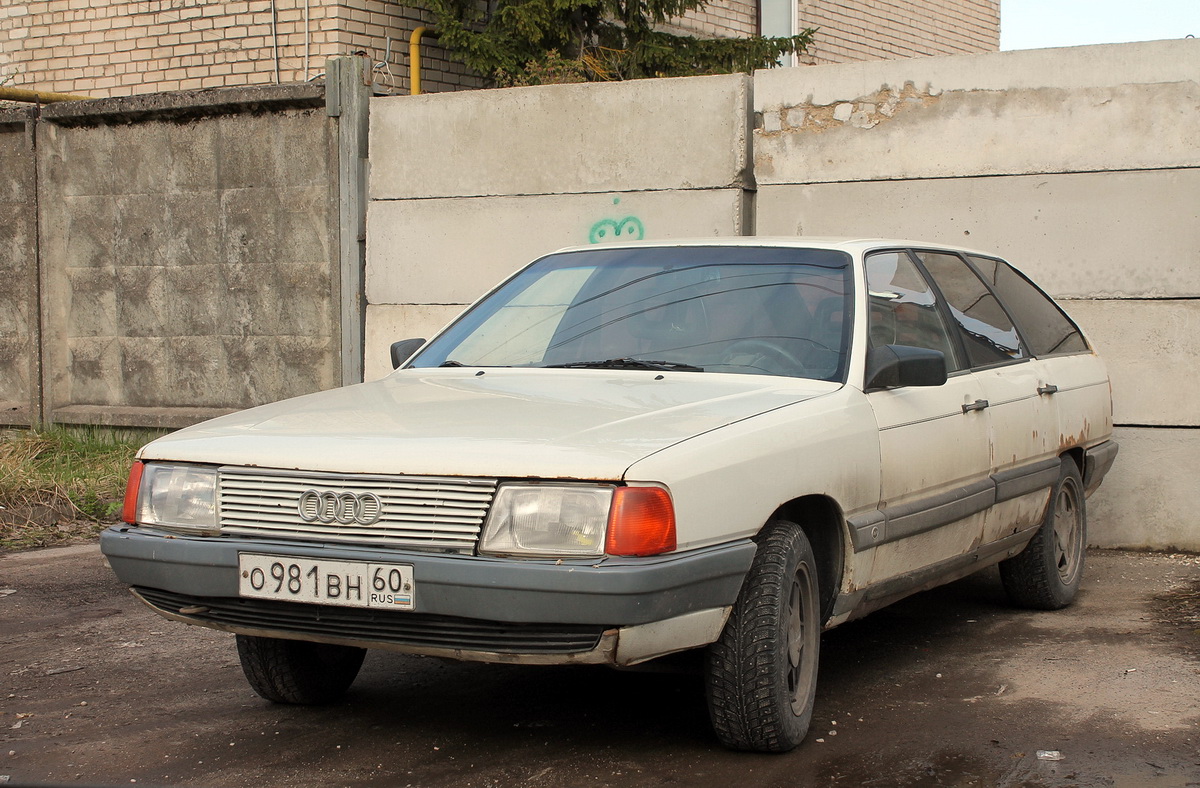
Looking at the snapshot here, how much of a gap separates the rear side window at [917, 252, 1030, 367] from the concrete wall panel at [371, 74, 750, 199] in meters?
2.32

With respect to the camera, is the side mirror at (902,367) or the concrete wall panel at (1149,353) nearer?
the side mirror at (902,367)

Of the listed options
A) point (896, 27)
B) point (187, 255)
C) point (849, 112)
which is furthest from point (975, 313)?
point (896, 27)

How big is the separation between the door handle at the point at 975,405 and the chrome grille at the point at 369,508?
208cm

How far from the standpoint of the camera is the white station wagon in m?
3.44

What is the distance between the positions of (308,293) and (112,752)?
17.0ft

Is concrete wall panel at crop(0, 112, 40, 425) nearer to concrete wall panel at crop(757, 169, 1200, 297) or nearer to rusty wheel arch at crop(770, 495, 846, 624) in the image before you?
concrete wall panel at crop(757, 169, 1200, 297)

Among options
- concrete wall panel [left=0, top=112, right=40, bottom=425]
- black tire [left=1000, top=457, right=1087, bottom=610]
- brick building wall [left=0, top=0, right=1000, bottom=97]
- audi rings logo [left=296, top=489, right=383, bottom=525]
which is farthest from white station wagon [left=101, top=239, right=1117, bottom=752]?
brick building wall [left=0, top=0, right=1000, bottom=97]

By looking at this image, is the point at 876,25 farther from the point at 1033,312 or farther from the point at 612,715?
the point at 612,715

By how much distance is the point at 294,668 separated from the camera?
4383 millimetres

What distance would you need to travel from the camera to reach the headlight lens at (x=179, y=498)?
3811 millimetres

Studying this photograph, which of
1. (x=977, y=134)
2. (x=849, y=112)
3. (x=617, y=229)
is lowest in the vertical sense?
(x=617, y=229)

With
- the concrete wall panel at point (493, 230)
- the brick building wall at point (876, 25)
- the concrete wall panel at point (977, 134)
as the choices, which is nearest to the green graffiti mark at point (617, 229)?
the concrete wall panel at point (493, 230)

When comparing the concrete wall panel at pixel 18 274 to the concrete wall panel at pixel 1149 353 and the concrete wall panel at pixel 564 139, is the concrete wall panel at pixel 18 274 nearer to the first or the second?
the concrete wall panel at pixel 564 139

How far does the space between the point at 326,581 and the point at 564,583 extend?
0.64 metres
